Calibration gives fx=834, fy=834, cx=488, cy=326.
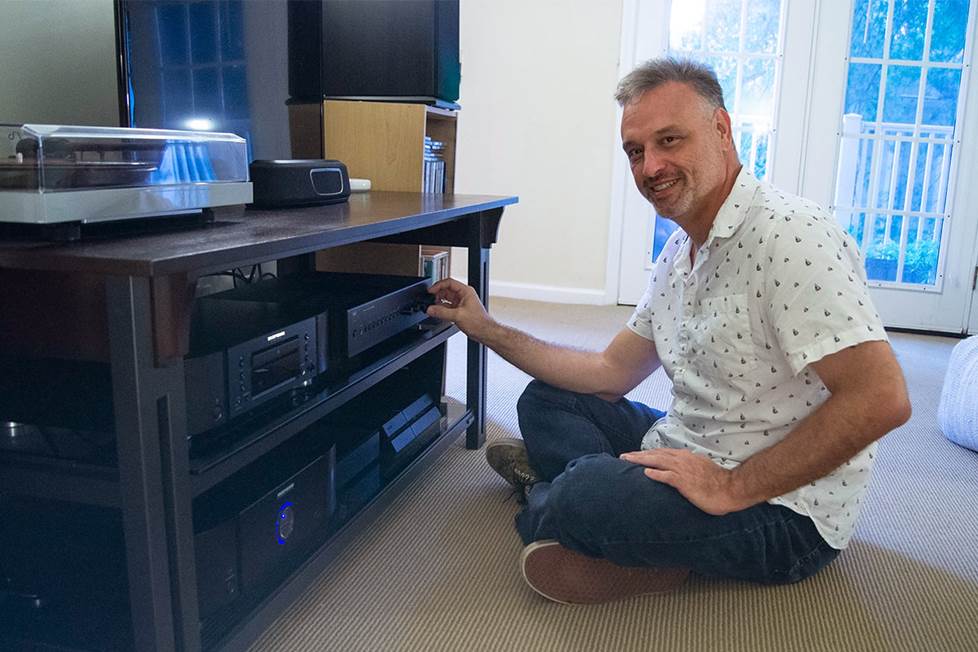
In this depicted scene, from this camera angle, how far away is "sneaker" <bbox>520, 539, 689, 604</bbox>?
50.1 inches

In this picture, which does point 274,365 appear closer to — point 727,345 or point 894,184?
point 727,345

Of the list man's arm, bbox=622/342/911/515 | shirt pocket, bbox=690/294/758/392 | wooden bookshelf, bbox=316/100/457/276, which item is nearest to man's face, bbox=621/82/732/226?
shirt pocket, bbox=690/294/758/392

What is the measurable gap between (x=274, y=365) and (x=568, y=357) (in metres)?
0.62

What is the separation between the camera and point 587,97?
3.70 meters

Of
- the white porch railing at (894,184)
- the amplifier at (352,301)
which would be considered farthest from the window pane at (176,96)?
the white porch railing at (894,184)

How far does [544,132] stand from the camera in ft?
12.4

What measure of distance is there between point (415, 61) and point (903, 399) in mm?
1461

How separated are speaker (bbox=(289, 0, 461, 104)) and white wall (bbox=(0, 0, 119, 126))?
575mm

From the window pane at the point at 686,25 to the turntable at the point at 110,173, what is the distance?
282cm

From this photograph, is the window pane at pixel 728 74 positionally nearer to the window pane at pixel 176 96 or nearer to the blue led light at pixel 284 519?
the window pane at pixel 176 96

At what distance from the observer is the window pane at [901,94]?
331 cm

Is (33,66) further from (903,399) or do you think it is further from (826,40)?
(826,40)

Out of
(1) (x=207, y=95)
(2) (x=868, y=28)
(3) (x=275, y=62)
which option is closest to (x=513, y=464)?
(1) (x=207, y=95)

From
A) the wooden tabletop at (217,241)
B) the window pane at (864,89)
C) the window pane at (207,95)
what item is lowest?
the wooden tabletop at (217,241)
